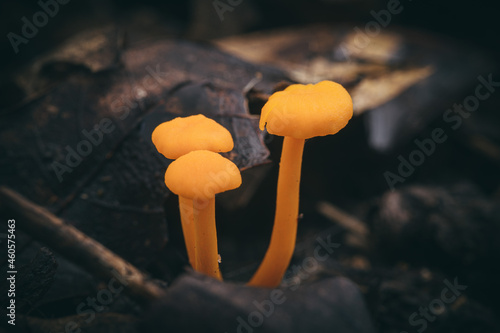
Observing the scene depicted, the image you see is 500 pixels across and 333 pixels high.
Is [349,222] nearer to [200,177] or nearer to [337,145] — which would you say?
[337,145]

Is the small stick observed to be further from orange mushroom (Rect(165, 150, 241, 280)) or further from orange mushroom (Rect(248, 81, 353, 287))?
orange mushroom (Rect(248, 81, 353, 287))

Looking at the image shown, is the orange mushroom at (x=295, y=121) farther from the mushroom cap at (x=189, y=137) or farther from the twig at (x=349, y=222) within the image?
the twig at (x=349, y=222)

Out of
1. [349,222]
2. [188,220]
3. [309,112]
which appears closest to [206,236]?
[188,220]

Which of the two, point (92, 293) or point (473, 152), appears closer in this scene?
point (92, 293)

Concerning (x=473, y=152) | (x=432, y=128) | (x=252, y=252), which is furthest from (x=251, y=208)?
(x=473, y=152)

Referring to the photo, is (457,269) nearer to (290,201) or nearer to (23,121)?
(290,201)

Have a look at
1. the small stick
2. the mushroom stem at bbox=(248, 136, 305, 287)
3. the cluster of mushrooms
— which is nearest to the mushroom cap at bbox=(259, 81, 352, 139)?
the cluster of mushrooms
